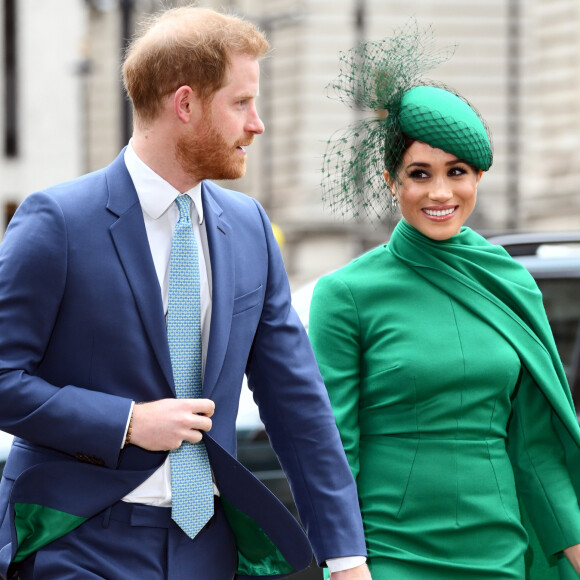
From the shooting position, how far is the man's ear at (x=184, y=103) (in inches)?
108

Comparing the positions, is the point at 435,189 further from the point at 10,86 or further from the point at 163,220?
the point at 10,86

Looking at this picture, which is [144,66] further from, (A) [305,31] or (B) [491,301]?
(A) [305,31]

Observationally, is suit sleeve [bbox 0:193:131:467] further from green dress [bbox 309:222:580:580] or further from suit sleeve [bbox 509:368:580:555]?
suit sleeve [bbox 509:368:580:555]

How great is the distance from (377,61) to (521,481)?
3.76 ft

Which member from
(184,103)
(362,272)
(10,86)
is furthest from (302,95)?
(184,103)

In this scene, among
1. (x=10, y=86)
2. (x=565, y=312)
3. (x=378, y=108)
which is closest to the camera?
(x=378, y=108)

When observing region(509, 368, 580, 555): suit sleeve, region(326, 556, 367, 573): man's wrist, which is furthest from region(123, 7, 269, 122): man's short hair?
region(509, 368, 580, 555): suit sleeve

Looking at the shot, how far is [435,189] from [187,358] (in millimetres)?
953

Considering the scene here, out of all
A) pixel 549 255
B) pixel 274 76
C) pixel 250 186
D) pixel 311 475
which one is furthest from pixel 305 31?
pixel 311 475

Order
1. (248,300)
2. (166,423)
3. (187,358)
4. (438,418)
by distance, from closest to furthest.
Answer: (166,423), (187,358), (248,300), (438,418)

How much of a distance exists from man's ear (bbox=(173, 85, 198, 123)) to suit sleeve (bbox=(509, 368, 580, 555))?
117 centimetres

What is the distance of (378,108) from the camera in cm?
353

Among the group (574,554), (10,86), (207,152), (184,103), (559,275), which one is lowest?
(574,554)

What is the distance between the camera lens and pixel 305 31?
98.8 feet
